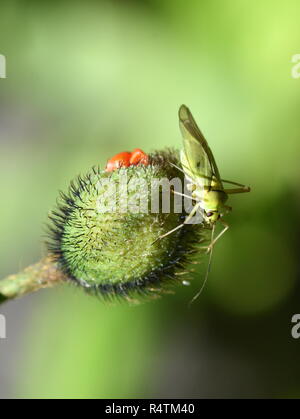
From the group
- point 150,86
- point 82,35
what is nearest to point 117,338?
point 150,86

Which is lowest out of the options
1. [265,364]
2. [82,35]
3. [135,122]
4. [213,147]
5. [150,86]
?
[265,364]

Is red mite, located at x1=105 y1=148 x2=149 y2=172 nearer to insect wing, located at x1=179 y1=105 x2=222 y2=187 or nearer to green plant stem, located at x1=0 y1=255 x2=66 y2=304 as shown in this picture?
insect wing, located at x1=179 y1=105 x2=222 y2=187

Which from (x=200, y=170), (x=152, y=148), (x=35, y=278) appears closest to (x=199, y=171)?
(x=200, y=170)

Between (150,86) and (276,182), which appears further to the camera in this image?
(150,86)

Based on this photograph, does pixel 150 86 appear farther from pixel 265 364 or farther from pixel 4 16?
pixel 265 364

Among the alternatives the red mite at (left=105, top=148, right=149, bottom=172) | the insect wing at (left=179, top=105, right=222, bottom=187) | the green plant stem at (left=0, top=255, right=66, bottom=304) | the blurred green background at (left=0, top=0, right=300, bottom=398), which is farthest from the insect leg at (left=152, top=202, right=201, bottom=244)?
the blurred green background at (left=0, top=0, right=300, bottom=398)

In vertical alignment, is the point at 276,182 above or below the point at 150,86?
below

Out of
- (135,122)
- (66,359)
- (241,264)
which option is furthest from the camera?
(135,122)

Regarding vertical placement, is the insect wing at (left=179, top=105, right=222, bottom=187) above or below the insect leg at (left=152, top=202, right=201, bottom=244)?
above
